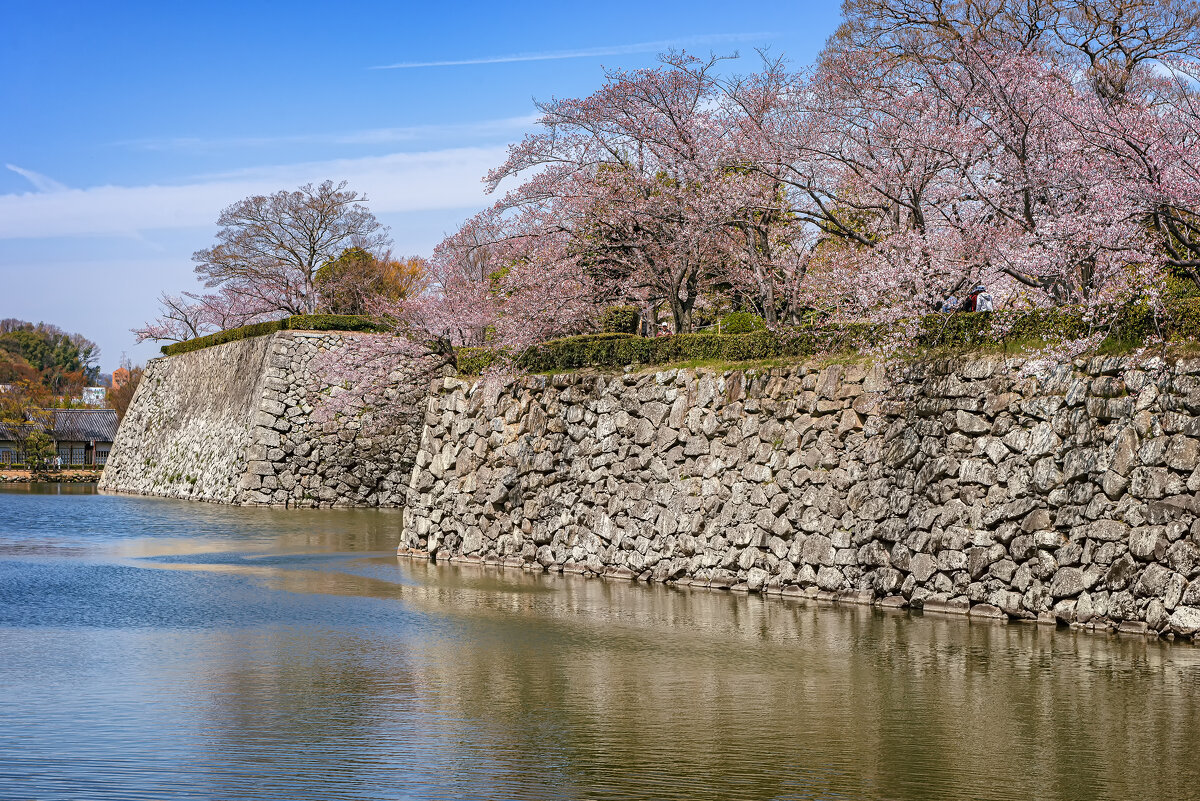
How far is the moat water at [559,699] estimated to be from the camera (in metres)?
6.79

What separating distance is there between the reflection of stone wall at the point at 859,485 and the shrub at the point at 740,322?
3.69 metres

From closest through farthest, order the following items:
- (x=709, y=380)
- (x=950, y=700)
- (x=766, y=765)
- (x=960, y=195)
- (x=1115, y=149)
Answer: (x=766, y=765), (x=950, y=700), (x=1115, y=149), (x=960, y=195), (x=709, y=380)

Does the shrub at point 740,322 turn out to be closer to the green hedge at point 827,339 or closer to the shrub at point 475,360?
the green hedge at point 827,339

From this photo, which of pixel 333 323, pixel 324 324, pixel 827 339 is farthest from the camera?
pixel 333 323

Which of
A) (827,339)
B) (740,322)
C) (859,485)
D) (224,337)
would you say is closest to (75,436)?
(224,337)

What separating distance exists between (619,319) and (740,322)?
2.66 m

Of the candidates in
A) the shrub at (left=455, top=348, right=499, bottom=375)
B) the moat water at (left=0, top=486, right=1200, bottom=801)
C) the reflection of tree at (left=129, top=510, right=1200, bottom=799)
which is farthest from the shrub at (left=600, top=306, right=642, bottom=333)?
the reflection of tree at (left=129, top=510, right=1200, bottom=799)

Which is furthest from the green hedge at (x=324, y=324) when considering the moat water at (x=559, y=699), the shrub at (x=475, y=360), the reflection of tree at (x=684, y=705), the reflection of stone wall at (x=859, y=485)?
the reflection of tree at (x=684, y=705)

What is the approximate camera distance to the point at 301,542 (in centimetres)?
2305

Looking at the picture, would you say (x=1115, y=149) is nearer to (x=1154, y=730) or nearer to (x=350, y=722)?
(x=1154, y=730)

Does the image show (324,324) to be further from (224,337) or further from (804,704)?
(804,704)

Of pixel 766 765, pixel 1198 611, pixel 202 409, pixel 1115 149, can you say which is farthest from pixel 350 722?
pixel 202 409

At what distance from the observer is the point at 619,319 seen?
22.6m

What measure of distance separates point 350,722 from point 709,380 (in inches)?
384
